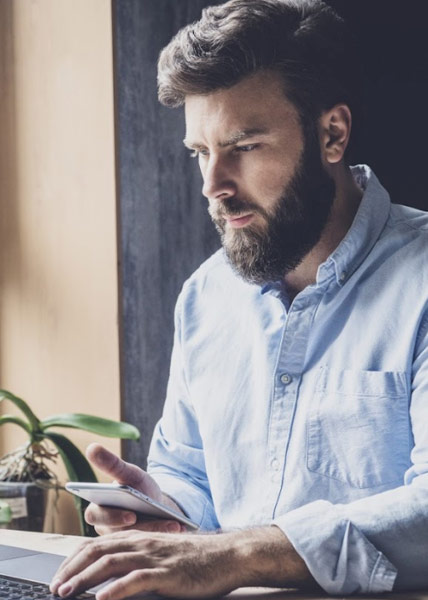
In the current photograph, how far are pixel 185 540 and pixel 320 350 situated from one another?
1.70ft

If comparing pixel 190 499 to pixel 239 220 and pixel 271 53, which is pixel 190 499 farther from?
pixel 271 53

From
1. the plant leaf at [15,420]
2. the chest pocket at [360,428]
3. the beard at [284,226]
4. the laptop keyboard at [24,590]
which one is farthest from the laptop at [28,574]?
the plant leaf at [15,420]

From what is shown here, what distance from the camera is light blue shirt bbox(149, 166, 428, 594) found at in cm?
145

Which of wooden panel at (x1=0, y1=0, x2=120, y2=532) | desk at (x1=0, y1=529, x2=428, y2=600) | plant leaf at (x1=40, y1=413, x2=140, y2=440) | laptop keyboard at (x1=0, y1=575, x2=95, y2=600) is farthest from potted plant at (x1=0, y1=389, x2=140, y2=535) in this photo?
laptop keyboard at (x1=0, y1=575, x2=95, y2=600)

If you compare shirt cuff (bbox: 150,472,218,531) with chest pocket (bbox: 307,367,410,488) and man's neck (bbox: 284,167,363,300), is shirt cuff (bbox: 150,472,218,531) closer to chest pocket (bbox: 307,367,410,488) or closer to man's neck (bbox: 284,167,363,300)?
chest pocket (bbox: 307,367,410,488)

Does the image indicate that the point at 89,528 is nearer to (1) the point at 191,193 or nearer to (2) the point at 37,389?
(2) the point at 37,389

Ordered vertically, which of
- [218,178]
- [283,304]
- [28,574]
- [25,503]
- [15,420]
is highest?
[218,178]

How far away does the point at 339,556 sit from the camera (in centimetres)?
113

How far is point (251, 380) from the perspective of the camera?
65.2 inches

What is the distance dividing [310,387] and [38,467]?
125 cm

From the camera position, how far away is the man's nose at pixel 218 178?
1.63 metres

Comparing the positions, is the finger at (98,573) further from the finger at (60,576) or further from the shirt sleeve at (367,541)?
the shirt sleeve at (367,541)

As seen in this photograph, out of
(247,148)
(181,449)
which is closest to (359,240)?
(247,148)

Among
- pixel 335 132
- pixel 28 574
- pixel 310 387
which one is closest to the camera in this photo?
pixel 28 574
